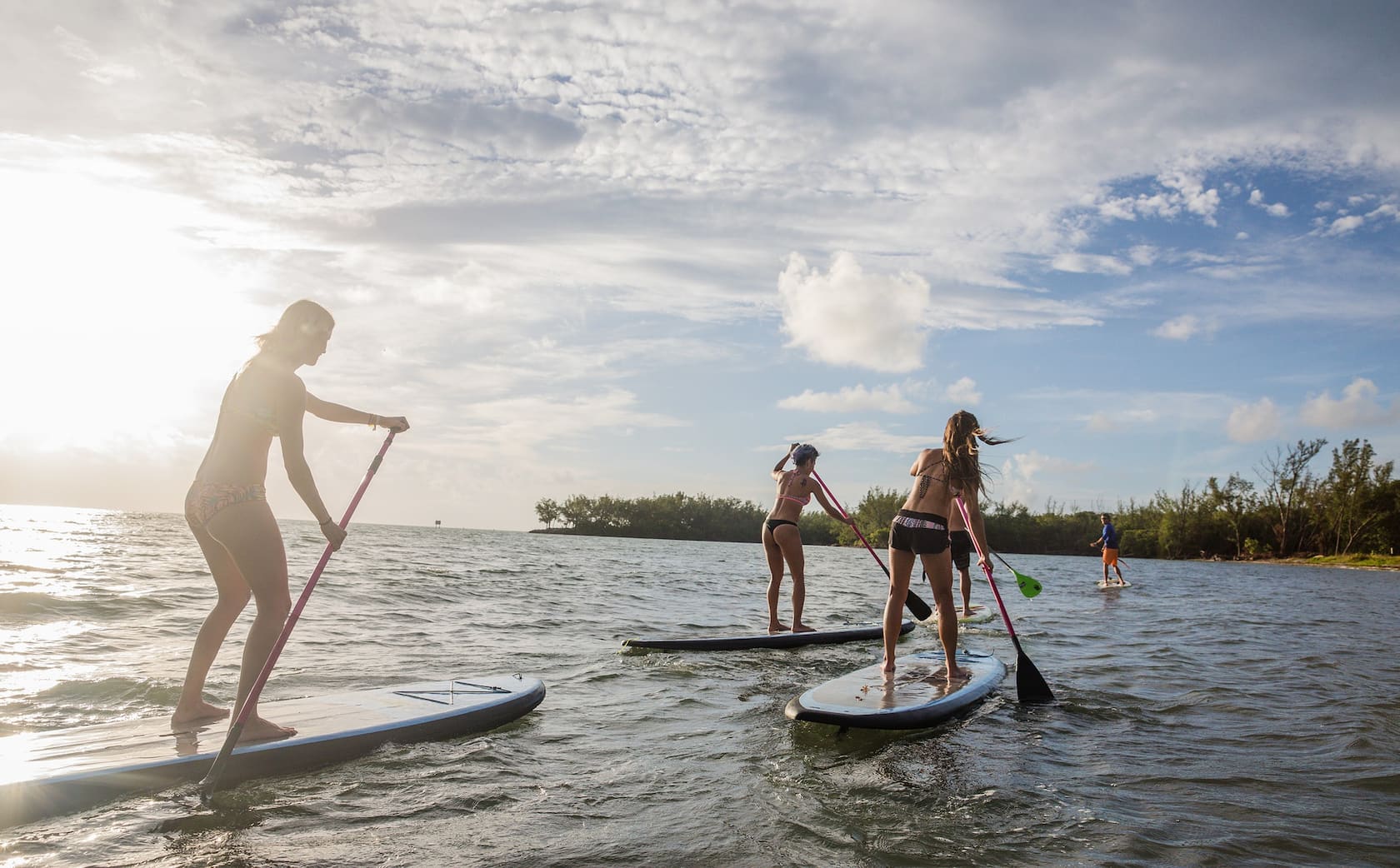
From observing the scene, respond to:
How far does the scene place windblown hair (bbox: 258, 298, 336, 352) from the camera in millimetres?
4555

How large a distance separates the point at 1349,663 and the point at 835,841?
9.12m

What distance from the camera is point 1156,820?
4141 millimetres

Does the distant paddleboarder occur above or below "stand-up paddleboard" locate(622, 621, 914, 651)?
above

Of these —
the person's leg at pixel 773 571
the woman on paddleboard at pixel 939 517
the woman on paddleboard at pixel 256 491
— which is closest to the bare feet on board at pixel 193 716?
the woman on paddleboard at pixel 256 491

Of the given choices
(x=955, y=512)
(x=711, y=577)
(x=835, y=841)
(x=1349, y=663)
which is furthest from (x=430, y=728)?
(x=711, y=577)

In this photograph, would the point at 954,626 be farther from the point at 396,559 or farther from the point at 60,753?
the point at 396,559

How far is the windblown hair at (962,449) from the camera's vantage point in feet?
21.1

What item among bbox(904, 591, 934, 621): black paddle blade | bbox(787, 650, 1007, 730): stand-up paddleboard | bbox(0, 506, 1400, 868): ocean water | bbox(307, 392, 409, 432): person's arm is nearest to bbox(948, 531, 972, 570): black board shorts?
bbox(904, 591, 934, 621): black paddle blade

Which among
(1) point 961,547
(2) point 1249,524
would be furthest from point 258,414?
(2) point 1249,524

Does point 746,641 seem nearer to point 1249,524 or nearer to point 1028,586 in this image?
point 1028,586

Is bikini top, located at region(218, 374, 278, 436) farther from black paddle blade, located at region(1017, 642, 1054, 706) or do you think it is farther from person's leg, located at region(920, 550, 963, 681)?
black paddle blade, located at region(1017, 642, 1054, 706)

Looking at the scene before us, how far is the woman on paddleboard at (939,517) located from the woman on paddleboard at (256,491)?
4.09 metres

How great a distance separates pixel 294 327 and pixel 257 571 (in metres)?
1.34

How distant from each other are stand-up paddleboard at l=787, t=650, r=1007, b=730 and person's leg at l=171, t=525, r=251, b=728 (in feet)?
11.2
